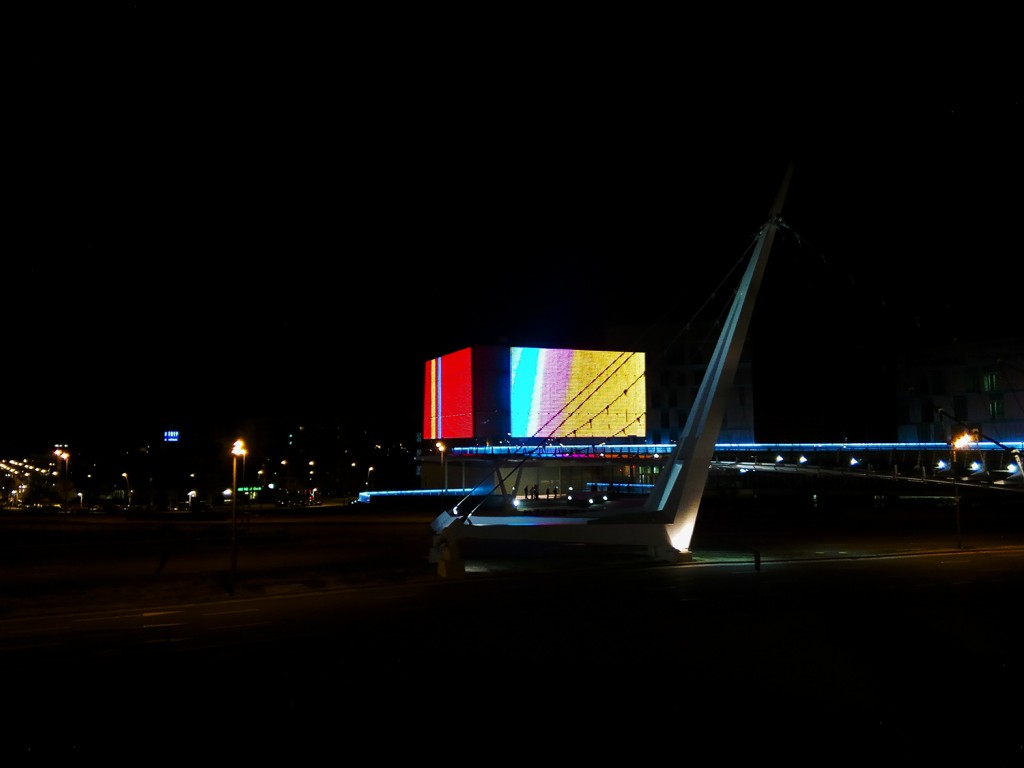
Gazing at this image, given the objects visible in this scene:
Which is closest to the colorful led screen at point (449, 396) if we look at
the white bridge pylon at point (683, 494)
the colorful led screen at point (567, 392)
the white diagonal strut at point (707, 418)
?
the colorful led screen at point (567, 392)

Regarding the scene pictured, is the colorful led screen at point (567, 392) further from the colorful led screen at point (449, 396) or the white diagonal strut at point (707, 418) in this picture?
the white diagonal strut at point (707, 418)

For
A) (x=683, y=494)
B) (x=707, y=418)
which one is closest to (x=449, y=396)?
(x=683, y=494)

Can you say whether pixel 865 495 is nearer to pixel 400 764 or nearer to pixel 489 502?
pixel 489 502

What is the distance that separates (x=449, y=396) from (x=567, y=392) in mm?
11857

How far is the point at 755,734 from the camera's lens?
28.2ft

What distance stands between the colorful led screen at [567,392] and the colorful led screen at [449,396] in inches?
168

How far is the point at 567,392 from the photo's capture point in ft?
269

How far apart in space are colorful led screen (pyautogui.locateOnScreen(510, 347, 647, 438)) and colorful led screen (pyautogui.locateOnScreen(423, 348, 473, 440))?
14.0ft

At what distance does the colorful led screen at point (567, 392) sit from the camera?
80.0 m

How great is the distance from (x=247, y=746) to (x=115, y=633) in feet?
30.1

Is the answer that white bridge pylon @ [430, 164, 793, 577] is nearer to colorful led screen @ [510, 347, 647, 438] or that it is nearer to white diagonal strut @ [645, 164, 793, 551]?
white diagonal strut @ [645, 164, 793, 551]

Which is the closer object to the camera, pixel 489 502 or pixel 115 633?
pixel 115 633

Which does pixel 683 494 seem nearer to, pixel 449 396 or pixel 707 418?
pixel 707 418

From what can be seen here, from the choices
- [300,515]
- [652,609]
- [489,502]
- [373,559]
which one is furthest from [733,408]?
[652,609]
